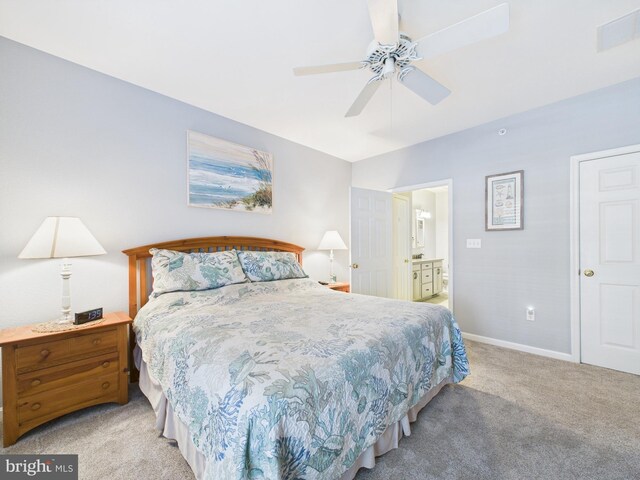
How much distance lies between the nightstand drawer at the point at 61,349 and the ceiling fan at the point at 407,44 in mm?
2287

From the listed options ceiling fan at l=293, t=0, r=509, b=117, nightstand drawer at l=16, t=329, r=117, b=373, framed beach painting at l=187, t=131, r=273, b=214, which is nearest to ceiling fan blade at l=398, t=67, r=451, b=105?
ceiling fan at l=293, t=0, r=509, b=117

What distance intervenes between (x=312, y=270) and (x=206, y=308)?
2200 millimetres

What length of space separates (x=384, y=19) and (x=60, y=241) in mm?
2446

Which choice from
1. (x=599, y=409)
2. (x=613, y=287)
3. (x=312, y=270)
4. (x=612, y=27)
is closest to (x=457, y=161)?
(x=612, y=27)

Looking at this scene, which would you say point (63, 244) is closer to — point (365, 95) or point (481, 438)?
point (365, 95)

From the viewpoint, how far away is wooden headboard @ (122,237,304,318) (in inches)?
96.7

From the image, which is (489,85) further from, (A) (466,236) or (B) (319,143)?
(B) (319,143)

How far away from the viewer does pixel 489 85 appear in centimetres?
255

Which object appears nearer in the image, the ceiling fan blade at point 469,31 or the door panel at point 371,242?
the ceiling fan blade at point 469,31

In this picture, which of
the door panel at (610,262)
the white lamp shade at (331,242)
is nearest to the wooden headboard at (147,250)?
the white lamp shade at (331,242)

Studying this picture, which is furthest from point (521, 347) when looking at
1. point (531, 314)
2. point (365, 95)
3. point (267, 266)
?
point (365, 95)

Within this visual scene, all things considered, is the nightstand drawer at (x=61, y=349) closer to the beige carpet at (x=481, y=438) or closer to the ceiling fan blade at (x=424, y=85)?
the beige carpet at (x=481, y=438)

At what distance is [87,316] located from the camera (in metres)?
1.99

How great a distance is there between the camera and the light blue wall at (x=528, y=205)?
2.68 meters
